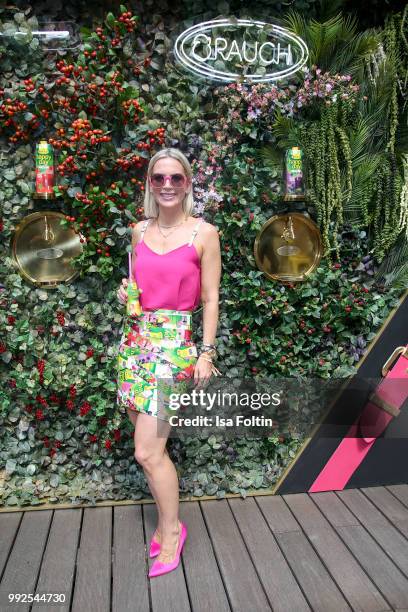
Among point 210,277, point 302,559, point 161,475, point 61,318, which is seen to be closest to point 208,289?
point 210,277

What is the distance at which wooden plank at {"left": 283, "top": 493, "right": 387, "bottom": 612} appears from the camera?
217 cm

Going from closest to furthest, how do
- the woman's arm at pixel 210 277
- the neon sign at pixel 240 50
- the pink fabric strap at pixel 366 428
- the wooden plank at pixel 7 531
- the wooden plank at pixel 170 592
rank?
the wooden plank at pixel 170 592, the woman's arm at pixel 210 277, the wooden plank at pixel 7 531, the neon sign at pixel 240 50, the pink fabric strap at pixel 366 428

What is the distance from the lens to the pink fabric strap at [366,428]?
2992mm

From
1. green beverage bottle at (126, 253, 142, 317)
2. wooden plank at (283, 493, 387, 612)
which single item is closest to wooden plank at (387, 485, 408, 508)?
wooden plank at (283, 493, 387, 612)

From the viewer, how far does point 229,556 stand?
2.43 metres

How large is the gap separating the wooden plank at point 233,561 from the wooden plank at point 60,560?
0.64 metres

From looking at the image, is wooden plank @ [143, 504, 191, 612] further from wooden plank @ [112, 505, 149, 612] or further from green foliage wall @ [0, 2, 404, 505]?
green foliage wall @ [0, 2, 404, 505]

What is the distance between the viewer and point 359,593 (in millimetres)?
2197

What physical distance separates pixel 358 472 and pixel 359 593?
0.91 m

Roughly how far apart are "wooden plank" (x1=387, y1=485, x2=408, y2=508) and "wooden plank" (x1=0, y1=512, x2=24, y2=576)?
200 centimetres

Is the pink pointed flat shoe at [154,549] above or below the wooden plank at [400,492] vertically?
below

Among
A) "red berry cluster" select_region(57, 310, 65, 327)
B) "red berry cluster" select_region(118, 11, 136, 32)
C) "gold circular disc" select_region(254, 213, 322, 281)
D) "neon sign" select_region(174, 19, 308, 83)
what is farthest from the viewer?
A: "gold circular disc" select_region(254, 213, 322, 281)

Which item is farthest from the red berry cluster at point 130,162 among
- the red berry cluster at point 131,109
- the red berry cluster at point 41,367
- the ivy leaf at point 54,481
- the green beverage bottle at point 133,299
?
the ivy leaf at point 54,481

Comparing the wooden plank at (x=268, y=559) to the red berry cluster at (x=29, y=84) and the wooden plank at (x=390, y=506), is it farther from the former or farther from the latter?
the red berry cluster at (x=29, y=84)
